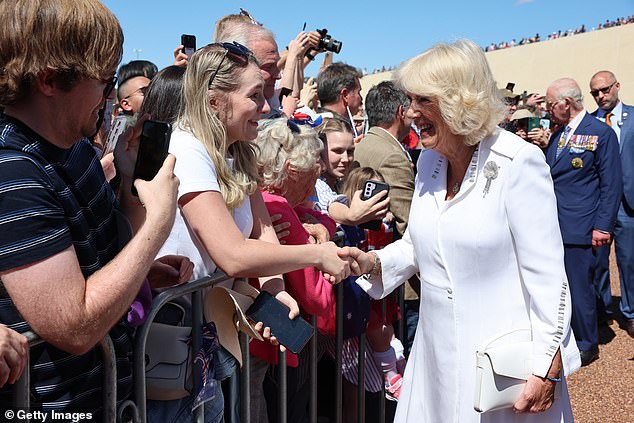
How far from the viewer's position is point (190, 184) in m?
2.19

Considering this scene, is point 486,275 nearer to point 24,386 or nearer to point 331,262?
point 331,262

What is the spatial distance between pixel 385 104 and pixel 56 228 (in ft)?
11.9

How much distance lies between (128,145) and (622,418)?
4.50 meters

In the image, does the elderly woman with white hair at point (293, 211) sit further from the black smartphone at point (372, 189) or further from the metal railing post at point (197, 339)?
the metal railing post at point (197, 339)

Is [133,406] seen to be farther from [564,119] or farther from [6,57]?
[564,119]

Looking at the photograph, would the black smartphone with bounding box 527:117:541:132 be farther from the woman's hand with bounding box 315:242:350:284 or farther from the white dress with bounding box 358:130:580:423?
Result: the woman's hand with bounding box 315:242:350:284

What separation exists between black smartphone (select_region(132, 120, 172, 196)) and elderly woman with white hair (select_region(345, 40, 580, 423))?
Result: 1147 mm

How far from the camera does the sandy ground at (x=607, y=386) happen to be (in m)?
5.06

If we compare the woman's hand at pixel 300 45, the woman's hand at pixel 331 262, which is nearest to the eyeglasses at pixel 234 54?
the woman's hand at pixel 331 262

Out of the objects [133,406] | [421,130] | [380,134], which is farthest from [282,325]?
[380,134]

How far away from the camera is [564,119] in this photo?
21.0 feet

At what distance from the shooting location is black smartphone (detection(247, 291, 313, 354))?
7.54ft

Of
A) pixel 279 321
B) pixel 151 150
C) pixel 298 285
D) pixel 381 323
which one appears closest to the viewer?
pixel 151 150

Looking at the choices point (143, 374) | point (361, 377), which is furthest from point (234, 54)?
point (361, 377)
